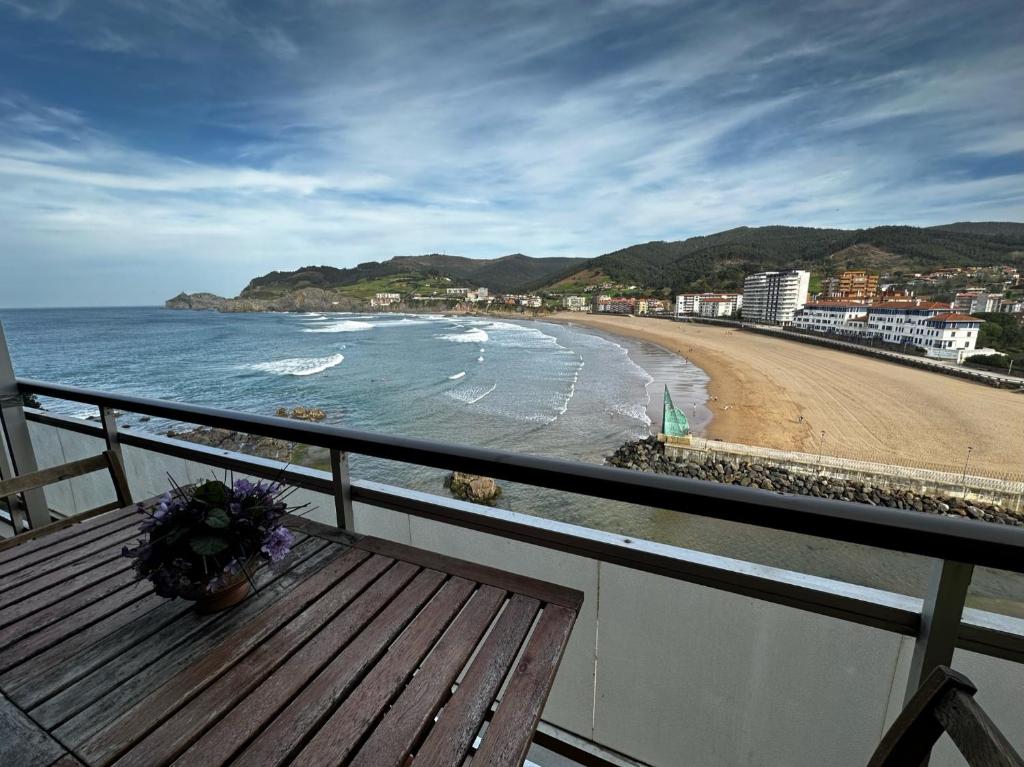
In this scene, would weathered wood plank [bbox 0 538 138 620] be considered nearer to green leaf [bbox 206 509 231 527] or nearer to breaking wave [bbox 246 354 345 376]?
green leaf [bbox 206 509 231 527]

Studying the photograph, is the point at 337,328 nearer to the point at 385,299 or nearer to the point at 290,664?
the point at 385,299

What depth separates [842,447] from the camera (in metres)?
17.9

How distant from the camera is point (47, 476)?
160 centimetres

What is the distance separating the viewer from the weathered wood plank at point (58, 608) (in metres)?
0.97

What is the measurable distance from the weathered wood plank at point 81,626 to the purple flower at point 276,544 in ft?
1.06

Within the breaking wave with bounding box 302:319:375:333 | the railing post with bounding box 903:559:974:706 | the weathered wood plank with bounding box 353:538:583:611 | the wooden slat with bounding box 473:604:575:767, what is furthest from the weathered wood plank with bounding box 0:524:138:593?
the breaking wave with bounding box 302:319:375:333

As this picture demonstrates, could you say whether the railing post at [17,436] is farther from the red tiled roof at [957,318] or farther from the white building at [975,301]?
the white building at [975,301]

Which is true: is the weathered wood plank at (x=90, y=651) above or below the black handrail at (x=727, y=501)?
below

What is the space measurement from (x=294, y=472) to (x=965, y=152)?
154 ft

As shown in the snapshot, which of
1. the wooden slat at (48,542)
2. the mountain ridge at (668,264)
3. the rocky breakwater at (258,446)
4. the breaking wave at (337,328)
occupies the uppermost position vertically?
the mountain ridge at (668,264)

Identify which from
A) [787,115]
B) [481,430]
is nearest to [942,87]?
[787,115]

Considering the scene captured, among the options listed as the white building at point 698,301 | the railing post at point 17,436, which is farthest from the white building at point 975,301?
the railing post at point 17,436

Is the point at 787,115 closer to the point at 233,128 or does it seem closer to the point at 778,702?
the point at 233,128

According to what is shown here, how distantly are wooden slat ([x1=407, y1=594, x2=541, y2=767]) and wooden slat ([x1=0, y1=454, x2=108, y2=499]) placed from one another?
1649 mm
